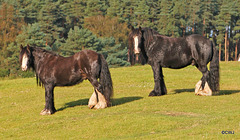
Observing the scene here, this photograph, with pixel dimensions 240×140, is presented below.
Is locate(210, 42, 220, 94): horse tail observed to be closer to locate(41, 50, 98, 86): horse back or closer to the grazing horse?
the grazing horse

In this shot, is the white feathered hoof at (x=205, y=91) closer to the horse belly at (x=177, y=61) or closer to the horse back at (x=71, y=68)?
the horse belly at (x=177, y=61)

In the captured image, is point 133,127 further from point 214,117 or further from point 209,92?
point 209,92

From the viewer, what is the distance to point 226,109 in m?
15.9

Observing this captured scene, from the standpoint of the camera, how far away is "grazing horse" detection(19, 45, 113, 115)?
16.5 m

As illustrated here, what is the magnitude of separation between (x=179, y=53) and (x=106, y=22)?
85.1m

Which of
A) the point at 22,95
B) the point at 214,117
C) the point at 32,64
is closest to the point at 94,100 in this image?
the point at 32,64

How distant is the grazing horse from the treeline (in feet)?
196

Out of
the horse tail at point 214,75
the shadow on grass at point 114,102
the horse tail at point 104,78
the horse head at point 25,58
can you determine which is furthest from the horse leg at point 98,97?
the horse tail at point 214,75

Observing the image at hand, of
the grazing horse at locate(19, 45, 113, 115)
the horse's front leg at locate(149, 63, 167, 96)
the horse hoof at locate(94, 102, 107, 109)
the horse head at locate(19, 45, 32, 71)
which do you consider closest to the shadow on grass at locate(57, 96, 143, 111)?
the horse's front leg at locate(149, 63, 167, 96)

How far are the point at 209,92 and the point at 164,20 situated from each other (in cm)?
9454

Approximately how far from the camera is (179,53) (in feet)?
63.8

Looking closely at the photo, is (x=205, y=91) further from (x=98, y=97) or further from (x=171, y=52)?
(x=98, y=97)

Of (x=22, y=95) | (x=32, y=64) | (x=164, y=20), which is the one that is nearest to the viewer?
(x=32, y=64)

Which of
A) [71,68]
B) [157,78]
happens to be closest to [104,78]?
[71,68]
